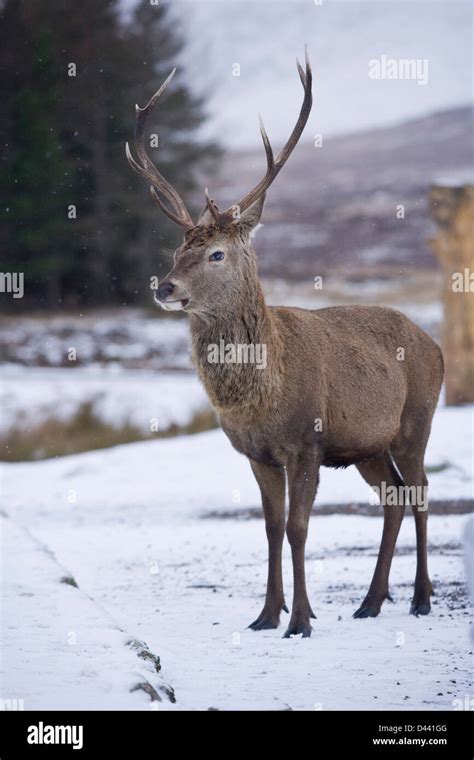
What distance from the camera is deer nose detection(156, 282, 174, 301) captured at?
690 centimetres

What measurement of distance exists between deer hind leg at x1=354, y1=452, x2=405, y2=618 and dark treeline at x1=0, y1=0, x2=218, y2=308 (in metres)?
22.1

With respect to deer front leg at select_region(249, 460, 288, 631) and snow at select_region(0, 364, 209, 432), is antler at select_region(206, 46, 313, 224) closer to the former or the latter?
deer front leg at select_region(249, 460, 288, 631)

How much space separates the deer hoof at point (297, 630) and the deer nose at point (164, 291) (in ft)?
6.59

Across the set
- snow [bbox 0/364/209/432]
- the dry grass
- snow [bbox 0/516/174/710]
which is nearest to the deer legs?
snow [bbox 0/516/174/710]

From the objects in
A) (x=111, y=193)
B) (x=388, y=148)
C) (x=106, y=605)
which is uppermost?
(x=388, y=148)

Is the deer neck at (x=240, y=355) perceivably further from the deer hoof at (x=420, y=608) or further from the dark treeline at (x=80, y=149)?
the dark treeline at (x=80, y=149)

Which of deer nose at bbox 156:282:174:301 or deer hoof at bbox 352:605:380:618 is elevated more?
deer nose at bbox 156:282:174:301

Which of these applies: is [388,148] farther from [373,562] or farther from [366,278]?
[373,562]

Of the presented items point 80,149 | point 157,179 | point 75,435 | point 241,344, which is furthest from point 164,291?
point 80,149

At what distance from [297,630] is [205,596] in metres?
1.29

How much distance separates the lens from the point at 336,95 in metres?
58.8

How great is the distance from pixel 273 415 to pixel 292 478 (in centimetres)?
38
